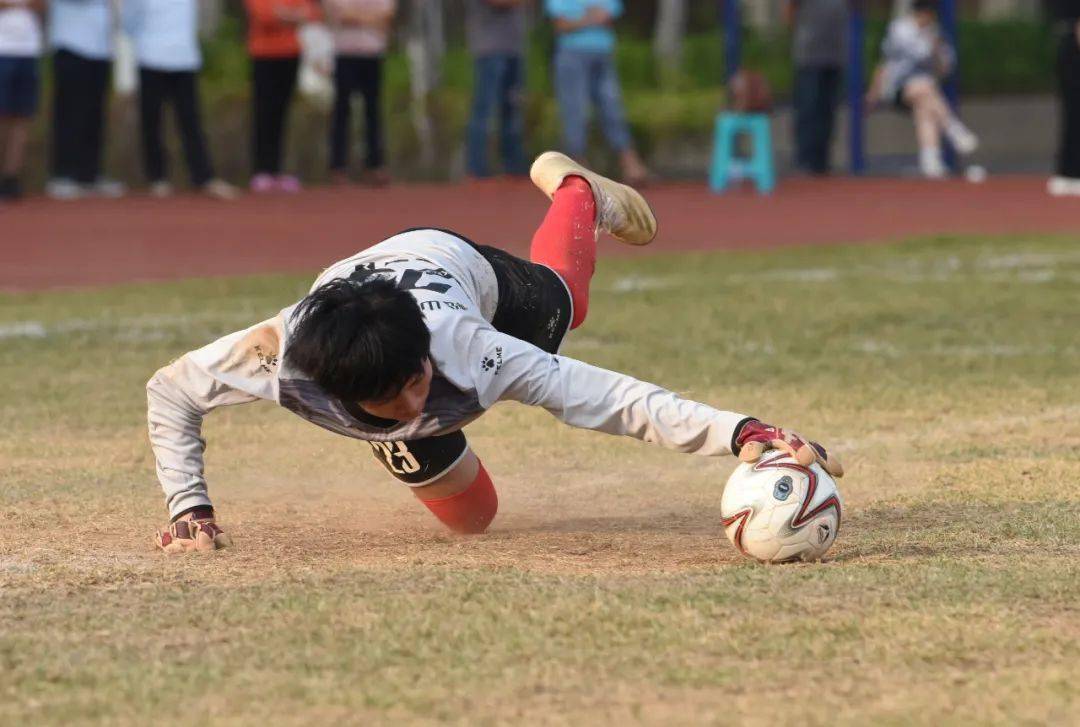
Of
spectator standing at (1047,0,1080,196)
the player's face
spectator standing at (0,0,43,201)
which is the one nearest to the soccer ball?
the player's face

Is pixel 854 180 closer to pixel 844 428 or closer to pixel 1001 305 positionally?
pixel 1001 305

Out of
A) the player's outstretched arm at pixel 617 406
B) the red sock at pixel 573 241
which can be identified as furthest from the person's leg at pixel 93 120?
the player's outstretched arm at pixel 617 406

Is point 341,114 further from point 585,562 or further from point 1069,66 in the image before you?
point 585,562

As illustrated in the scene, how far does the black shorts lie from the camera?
576 cm

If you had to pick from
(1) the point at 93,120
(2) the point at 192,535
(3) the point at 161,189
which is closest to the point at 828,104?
(3) the point at 161,189

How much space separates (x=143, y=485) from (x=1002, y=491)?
2.81 m

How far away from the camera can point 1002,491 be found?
19.6 feet

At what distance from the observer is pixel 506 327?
5754mm

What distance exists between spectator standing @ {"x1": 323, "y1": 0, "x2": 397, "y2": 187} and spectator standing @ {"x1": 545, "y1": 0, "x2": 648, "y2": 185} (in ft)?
5.20

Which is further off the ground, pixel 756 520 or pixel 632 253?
pixel 756 520

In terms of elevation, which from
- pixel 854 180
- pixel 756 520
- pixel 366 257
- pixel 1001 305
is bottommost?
pixel 854 180

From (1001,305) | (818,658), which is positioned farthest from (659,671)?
(1001,305)

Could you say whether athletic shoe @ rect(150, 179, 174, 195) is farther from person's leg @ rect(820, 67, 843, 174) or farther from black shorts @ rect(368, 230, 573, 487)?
black shorts @ rect(368, 230, 573, 487)

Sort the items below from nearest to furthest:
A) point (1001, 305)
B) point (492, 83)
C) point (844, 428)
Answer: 1. point (844, 428)
2. point (1001, 305)
3. point (492, 83)
